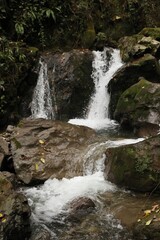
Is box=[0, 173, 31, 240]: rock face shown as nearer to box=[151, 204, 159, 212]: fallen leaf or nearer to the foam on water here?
the foam on water

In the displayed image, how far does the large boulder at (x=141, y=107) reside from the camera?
878 centimetres

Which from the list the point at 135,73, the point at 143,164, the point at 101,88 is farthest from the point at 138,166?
the point at 101,88

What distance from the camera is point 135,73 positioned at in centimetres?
1052

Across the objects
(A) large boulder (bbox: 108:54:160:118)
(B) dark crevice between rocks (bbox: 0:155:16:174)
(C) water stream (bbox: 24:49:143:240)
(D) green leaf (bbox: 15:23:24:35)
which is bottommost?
(C) water stream (bbox: 24:49:143:240)

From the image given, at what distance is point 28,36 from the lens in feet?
40.3

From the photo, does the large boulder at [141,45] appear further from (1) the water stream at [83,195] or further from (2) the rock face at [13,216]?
(2) the rock face at [13,216]

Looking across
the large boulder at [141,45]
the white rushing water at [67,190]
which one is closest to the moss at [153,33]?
the large boulder at [141,45]

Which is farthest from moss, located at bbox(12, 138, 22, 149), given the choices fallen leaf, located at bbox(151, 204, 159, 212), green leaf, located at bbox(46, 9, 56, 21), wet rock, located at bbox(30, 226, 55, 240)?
green leaf, located at bbox(46, 9, 56, 21)

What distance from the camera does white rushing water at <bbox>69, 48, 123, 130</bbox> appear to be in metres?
11.0

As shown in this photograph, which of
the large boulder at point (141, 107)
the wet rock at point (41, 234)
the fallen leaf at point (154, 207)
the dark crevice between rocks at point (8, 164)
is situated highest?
the large boulder at point (141, 107)

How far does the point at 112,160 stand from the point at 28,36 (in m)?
6.84

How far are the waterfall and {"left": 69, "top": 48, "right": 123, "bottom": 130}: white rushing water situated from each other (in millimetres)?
851

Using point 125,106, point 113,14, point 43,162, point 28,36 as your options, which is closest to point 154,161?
point 43,162

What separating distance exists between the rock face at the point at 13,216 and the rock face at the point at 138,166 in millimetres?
2021
